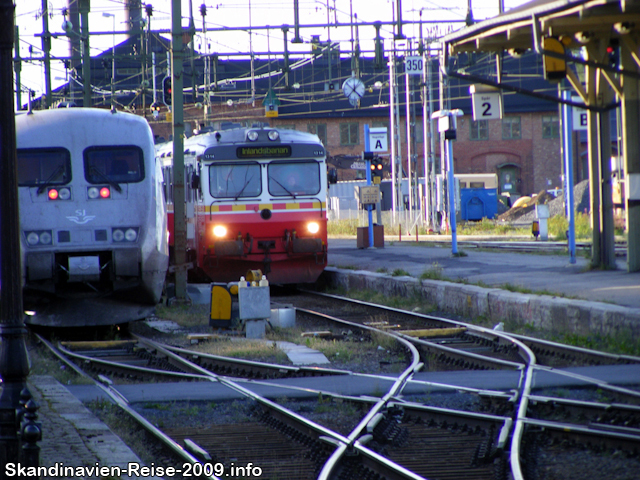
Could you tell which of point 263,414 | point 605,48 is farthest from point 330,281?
point 263,414

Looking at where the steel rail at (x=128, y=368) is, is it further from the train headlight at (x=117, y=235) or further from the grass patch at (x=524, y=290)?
the grass patch at (x=524, y=290)

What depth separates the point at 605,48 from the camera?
14.2m

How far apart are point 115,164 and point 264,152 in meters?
6.49

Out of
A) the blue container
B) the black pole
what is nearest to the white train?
the black pole

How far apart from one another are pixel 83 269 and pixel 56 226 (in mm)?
677

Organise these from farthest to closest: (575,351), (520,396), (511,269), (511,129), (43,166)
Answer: (511,129), (511,269), (43,166), (575,351), (520,396)

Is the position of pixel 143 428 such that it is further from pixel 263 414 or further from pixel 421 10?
pixel 421 10

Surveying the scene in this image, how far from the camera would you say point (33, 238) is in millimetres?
11242

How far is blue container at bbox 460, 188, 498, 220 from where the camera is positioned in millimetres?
50219

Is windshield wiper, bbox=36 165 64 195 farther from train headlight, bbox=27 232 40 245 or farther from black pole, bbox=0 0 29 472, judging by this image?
black pole, bbox=0 0 29 472

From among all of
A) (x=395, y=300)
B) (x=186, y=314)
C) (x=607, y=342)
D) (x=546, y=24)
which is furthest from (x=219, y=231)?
(x=607, y=342)

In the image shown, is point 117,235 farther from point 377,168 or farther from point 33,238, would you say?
point 377,168

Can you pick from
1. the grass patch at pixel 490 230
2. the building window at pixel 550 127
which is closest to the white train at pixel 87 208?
the grass patch at pixel 490 230

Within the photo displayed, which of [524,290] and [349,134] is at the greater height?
[349,134]
